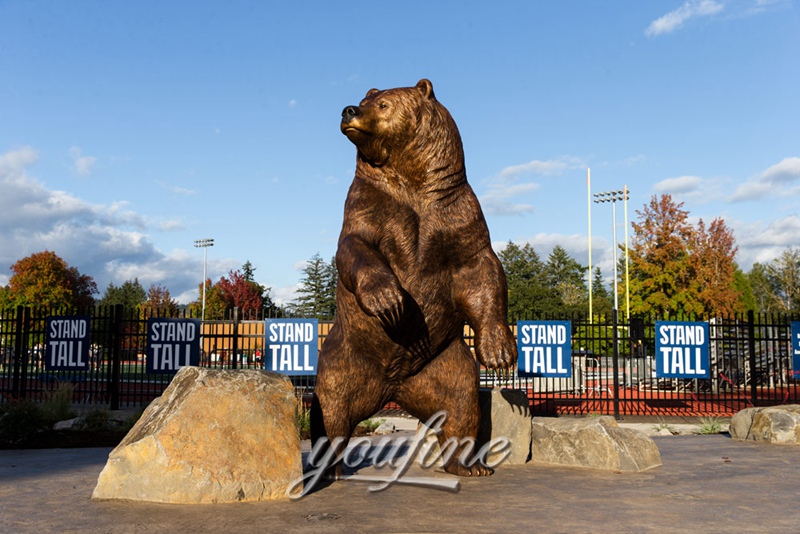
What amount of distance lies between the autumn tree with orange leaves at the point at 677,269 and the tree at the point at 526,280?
1964 centimetres

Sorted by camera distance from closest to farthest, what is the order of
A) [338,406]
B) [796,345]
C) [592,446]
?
Result: 1. [338,406]
2. [592,446]
3. [796,345]

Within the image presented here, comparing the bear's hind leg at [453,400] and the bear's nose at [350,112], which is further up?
the bear's nose at [350,112]

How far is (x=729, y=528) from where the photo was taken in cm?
293

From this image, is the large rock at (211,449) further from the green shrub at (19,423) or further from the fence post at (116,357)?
the fence post at (116,357)

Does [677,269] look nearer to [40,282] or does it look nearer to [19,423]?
[19,423]

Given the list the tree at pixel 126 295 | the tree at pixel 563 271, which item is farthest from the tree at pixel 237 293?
the tree at pixel 563 271

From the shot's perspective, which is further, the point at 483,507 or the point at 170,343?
the point at 170,343

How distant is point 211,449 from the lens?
3477 mm

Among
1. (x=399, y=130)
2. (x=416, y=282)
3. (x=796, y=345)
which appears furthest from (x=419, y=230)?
(x=796, y=345)

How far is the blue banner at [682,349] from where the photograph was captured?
11.9 m

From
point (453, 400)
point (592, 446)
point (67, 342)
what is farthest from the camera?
point (67, 342)

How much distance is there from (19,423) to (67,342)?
4938 millimetres

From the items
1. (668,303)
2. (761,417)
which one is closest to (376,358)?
(761,417)

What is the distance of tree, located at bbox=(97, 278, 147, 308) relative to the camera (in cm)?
5626
